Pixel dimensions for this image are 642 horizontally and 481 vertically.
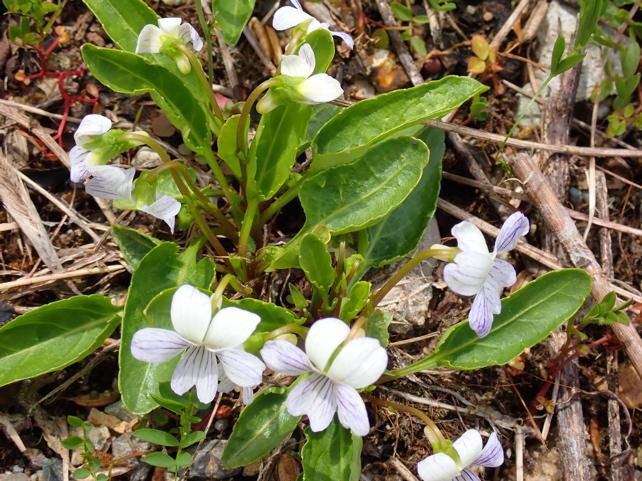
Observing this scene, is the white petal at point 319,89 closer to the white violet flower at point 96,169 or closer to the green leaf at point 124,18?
the white violet flower at point 96,169

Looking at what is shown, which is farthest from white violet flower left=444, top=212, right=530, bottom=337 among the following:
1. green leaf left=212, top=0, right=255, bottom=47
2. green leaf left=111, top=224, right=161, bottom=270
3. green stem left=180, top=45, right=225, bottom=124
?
green leaf left=212, top=0, right=255, bottom=47

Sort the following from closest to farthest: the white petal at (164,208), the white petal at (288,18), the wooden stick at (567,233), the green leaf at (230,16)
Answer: the white petal at (164,208) → the white petal at (288,18) → the wooden stick at (567,233) → the green leaf at (230,16)

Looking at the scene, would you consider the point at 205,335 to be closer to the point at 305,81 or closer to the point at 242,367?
the point at 242,367

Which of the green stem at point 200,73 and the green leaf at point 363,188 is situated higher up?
the green stem at point 200,73

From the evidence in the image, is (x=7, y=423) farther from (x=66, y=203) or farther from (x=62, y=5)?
(x=62, y=5)

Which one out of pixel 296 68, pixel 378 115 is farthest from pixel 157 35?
pixel 378 115

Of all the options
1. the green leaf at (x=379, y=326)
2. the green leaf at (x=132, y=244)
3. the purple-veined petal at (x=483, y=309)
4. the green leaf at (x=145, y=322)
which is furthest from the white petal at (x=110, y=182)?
the purple-veined petal at (x=483, y=309)

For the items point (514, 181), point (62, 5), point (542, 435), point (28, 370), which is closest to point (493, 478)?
point (542, 435)

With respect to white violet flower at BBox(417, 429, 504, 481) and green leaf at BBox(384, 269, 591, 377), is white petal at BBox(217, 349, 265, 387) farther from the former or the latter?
green leaf at BBox(384, 269, 591, 377)
